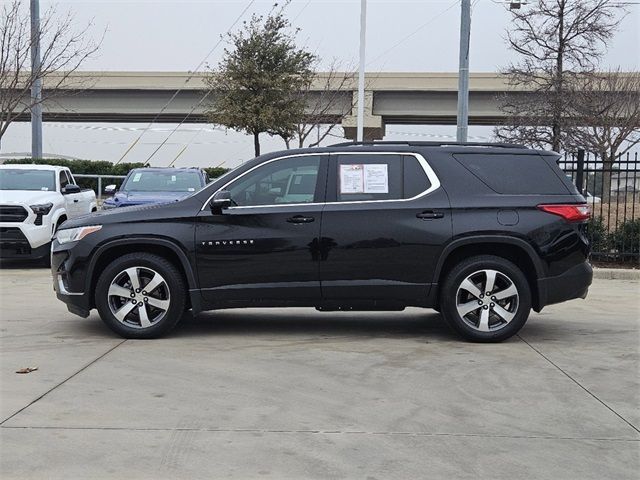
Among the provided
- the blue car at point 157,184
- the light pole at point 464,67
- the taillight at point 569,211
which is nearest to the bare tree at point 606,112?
the light pole at point 464,67

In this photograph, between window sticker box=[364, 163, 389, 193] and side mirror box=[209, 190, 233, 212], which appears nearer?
side mirror box=[209, 190, 233, 212]

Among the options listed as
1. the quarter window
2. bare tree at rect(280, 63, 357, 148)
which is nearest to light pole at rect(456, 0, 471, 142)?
the quarter window

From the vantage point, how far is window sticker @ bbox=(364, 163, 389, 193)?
722 cm

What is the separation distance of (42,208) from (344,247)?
7607 millimetres

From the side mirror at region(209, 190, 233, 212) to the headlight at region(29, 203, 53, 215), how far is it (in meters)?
6.72

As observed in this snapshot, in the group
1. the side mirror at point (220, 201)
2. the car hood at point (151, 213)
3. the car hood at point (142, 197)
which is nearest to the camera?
the side mirror at point (220, 201)

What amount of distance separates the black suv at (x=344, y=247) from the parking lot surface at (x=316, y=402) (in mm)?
394

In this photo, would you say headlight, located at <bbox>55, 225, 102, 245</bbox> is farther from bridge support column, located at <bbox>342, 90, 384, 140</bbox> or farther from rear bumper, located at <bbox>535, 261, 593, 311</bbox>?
bridge support column, located at <bbox>342, 90, 384, 140</bbox>

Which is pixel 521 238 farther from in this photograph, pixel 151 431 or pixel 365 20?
pixel 365 20

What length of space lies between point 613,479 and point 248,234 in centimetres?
397

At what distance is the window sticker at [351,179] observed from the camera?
7223 mm

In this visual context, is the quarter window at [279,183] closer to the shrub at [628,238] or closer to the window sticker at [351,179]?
the window sticker at [351,179]

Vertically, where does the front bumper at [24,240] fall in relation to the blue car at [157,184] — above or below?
below

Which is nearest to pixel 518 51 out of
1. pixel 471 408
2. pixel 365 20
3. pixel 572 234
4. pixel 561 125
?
pixel 561 125
